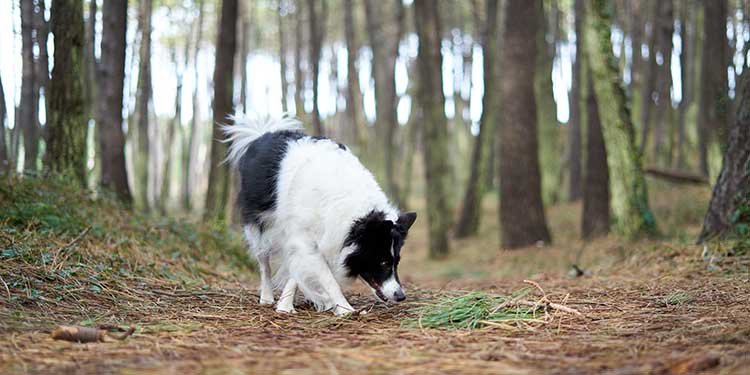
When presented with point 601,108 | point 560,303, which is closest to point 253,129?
point 560,303

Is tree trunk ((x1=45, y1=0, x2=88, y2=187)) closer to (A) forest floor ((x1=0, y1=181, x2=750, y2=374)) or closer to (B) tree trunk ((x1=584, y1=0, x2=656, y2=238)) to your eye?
(A) forest floor ((x1=0, y1=181, x2=750, y2=374))

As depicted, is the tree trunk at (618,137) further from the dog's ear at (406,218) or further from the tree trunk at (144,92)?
the tree trunk at (144,92)

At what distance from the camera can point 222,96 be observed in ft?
38.5

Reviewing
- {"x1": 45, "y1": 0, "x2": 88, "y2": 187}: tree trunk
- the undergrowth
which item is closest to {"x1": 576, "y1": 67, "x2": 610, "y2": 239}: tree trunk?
the undergrowth

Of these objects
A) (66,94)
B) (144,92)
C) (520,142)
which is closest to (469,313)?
(66,94)

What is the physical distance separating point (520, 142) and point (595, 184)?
1.56m

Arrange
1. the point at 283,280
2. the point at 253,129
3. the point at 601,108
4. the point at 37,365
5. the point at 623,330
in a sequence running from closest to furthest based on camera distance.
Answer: the point at 37,365
the point at 623,330
the point at 283,280
the point at 253,129
the point at 601,108

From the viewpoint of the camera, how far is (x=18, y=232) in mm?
6016

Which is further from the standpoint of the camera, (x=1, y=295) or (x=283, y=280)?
(x=283, y=280)

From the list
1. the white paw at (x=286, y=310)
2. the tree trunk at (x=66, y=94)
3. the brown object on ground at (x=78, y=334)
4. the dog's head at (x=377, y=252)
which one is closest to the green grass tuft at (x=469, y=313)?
the dog's head at (x=377, y=252)

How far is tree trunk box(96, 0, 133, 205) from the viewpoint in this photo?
32.6 ft

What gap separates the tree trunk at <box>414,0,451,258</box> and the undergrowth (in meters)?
5.87

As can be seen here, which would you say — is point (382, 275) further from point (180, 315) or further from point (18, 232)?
point (18, 232)

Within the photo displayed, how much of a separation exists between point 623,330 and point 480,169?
1302 centimetres
